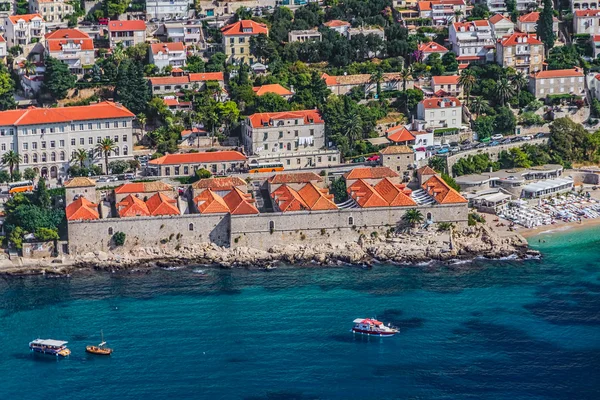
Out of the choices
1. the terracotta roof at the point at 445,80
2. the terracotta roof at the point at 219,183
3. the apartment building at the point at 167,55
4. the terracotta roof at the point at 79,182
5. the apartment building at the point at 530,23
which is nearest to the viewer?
the terracotta roof at the point at 79,182

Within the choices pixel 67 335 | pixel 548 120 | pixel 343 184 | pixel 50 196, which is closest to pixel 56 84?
pixel 50 196

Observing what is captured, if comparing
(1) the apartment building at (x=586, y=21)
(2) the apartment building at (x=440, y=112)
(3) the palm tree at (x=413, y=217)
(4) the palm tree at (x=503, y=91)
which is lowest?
(3) the palm tree at (x=413, y=217)

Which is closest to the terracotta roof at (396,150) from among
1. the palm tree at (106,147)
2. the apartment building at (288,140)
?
the apartment building at (288,140)

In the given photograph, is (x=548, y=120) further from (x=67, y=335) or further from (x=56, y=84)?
(x=67, y=335)

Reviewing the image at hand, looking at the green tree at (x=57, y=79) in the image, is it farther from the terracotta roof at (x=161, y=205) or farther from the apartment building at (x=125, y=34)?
the terracotta roof at (x=161, y=205)

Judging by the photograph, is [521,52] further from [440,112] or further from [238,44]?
[238,44]
